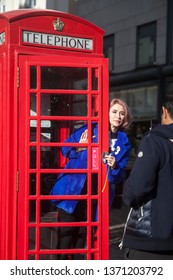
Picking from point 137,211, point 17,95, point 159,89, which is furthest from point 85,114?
point 159,89

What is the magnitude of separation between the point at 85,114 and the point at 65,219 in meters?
0.92

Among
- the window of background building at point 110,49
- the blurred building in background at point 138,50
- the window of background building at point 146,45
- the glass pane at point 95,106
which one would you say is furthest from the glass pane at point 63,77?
the window of background building at point 110,49

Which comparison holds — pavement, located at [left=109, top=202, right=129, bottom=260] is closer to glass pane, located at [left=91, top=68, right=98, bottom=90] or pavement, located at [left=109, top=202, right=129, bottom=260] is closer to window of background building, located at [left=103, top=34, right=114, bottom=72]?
glass pane, located at [left=91, top=68, right=98, bottom=90]

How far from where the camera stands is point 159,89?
13266 mm

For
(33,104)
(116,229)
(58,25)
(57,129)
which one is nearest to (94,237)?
(57,129)

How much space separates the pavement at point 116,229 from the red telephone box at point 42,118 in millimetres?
1561

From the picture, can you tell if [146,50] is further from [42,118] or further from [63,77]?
[42,118]

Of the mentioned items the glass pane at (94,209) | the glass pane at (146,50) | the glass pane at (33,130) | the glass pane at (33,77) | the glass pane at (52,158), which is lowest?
the glass pane at (94,209)

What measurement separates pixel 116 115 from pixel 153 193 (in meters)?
1.31

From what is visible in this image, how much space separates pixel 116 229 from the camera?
714 cm

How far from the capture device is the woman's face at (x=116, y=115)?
4.00 m

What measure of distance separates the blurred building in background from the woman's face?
28.8 ft

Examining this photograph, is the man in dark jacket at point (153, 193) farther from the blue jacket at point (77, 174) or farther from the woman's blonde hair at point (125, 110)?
the woman's blonde hair at point (125, 110)

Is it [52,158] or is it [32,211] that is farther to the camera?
[52,158]
